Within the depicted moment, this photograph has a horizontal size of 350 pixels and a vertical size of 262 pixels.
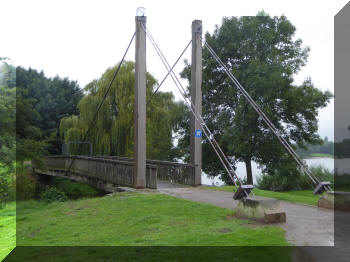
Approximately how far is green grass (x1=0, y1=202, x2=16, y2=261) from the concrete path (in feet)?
14.6

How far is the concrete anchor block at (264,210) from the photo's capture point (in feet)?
21.6

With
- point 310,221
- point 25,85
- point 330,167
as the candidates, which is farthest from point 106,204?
point 25,85

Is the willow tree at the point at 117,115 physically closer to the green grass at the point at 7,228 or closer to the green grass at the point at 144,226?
the green grass at the point at 7,228

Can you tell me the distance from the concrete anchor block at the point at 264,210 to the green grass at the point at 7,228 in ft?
16.7

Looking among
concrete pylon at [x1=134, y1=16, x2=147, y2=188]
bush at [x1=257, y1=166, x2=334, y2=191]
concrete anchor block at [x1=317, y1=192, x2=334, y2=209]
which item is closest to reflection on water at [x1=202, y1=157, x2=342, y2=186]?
bush at [x1=257, y1=166, x2=334, y2=191]

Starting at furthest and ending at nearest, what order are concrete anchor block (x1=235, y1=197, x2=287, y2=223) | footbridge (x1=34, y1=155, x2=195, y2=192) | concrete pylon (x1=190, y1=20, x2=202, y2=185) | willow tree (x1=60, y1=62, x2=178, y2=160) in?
willow tree (x1=60, y1=62, x2=178, y2=160)
concrete pylon (x1=190, y1=20, x2=202, y2=185)
footbridge (x1=34, y1=155, x2=195, y2=192)
concrete anchor block (x1=235, y1=197, x2=287, y2=223)

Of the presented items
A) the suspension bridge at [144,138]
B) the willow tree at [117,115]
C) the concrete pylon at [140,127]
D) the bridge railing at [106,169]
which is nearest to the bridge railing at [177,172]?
the suspension bridge at [144,138]

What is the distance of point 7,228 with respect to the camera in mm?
11977

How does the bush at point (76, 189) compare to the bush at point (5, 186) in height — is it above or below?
below

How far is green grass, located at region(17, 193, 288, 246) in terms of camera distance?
18.7 feet

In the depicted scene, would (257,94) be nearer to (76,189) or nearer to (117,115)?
(117,115)

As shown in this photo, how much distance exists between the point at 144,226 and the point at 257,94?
35.9 feet

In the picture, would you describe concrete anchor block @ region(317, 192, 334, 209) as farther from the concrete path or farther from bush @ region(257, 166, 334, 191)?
bush @ region(257, 166, 334, 191)

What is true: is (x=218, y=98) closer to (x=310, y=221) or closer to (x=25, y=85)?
(x=310, y=221)
